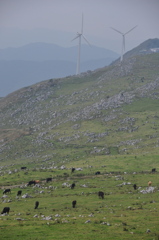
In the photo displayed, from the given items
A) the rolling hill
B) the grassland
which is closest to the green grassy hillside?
the grassland

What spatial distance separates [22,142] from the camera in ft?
511

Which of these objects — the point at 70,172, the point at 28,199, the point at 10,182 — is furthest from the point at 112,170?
the point at 28,199

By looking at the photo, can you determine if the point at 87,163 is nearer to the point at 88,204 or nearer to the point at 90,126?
the point at 88,204

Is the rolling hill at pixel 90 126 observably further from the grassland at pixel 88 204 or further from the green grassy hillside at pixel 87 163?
the grassland at pixel 88 204

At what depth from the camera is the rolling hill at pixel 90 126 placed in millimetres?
128875

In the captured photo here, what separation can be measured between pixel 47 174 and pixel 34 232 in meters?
46.8

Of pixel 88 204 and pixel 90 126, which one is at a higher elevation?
pixel 90 126

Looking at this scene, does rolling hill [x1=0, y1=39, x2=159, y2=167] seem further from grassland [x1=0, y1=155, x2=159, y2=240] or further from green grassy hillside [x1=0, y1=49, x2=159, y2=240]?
grassland [x1=0, y1=155, x2=159, y2=240]

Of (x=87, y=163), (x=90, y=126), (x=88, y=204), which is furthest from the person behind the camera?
(x=90, y=126)

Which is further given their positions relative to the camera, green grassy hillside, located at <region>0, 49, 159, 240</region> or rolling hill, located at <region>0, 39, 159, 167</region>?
rolling hill, located at <region>0, 39, 159, 167</region>

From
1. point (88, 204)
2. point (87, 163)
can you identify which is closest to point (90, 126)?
point (87, 163)

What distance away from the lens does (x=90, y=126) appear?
15225 cm

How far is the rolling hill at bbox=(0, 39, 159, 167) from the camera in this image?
12888 centimetres

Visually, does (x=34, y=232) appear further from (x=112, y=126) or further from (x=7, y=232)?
(x=112, y=126)
